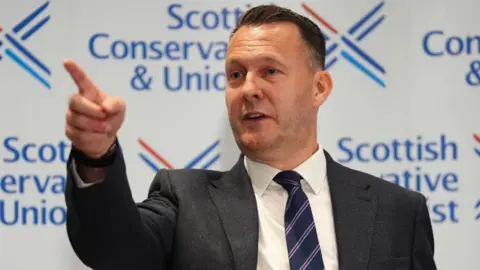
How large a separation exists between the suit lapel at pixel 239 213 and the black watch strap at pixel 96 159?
0.47m

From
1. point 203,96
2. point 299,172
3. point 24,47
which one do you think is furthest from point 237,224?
point 24,47

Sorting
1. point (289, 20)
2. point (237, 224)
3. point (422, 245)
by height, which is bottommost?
point (422, 245)

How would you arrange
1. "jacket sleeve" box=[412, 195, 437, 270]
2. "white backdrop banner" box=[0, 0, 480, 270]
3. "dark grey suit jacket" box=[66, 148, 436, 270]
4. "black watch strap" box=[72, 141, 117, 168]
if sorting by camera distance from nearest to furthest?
"black watch strap" box=[72, 141, 117, 168], "dark grey suit jacket" box=[66, 148, 436, 270], "jacket sleeve" box=[412, 195, 437, 270], "white backdrop banner" box=[0, 0, 480, 270]

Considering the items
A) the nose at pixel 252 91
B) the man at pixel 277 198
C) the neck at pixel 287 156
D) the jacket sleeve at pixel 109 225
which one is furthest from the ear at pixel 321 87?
the jacket sleeve at pixel 109 225

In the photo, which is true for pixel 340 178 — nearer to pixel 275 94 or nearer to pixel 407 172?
pixel 275 94

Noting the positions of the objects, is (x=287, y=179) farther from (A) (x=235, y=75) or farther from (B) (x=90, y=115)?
(B) (x=90, y=115)

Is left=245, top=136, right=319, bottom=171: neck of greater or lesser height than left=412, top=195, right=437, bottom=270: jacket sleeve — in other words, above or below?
above

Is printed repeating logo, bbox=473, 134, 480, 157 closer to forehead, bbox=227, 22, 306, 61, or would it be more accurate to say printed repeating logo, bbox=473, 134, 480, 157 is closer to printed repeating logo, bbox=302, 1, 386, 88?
printed repeating logo, bbox=302, 1, 386, 88

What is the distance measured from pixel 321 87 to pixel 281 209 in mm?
395

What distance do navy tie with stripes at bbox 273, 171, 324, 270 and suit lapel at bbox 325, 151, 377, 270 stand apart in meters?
0.06

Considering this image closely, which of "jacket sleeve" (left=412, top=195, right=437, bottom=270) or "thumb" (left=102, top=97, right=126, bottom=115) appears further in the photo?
"jacket sleeve" (left=412, top=195, right=437, bottom=270)

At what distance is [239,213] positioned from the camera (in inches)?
63.8

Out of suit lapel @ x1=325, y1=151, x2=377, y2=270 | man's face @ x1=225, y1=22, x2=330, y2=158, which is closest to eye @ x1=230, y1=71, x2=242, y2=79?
man's face @ x1=225, y1=22, x2=330, y2=158

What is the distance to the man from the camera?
1573mm
